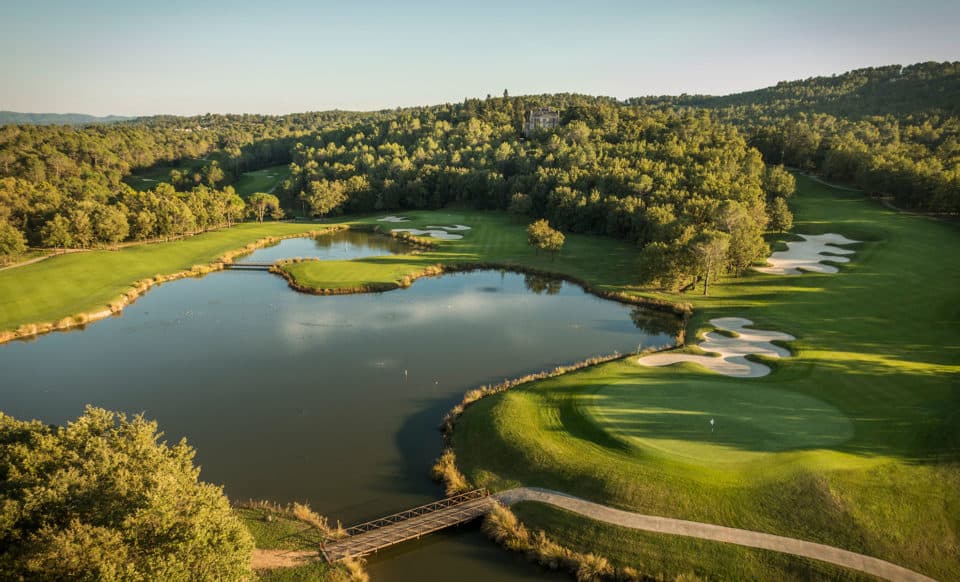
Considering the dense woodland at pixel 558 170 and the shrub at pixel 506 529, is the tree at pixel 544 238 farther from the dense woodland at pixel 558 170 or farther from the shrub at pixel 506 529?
the shrub at pixel 506 529

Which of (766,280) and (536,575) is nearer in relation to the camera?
(536,575)

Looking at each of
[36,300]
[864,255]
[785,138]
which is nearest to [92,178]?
[36,300]

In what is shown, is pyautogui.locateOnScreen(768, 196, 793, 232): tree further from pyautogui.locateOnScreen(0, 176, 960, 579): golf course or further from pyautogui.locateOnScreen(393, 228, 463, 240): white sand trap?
pyautogui.locateOnScreen(393, 228, 463, 240): white sand trap

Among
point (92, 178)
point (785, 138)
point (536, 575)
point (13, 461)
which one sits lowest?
point (536, 575)

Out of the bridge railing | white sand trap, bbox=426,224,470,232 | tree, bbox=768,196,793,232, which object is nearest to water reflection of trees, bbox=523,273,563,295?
white sand trap, bbox=426,224,470,232

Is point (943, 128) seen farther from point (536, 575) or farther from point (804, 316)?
point (536, 575)

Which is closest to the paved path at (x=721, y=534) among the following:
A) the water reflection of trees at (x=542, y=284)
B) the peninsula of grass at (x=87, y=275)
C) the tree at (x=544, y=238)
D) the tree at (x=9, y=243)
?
the water reflection of trees at (x=542, y=284)

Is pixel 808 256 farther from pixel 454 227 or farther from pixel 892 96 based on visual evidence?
pixel 892 96
